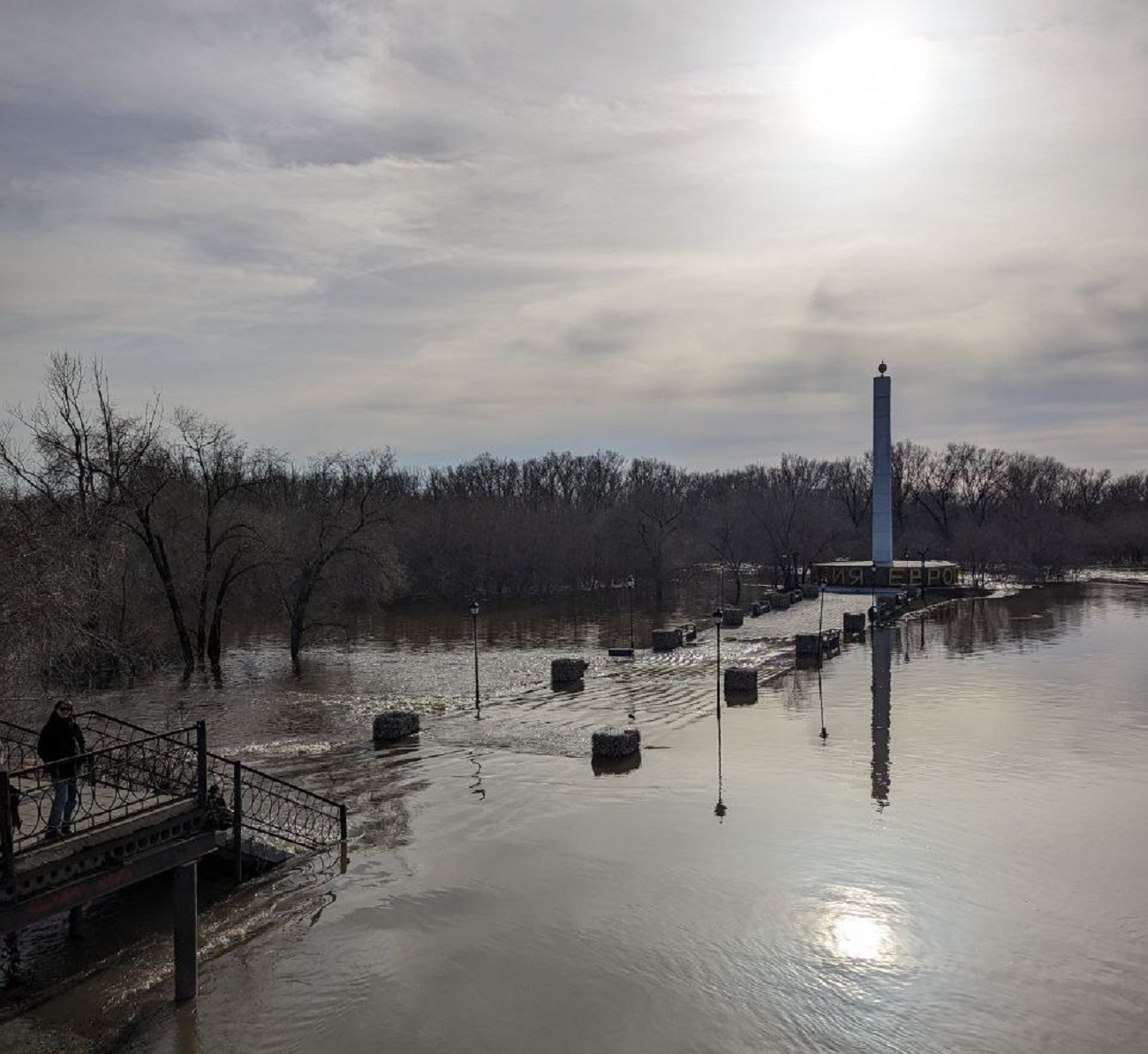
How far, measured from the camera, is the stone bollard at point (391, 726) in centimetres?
2297

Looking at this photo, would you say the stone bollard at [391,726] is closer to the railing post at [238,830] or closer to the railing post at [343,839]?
the railing post at [343,839]

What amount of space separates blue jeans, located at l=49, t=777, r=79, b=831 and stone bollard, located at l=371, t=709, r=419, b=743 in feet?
38.5

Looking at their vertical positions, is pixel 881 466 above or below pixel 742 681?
above

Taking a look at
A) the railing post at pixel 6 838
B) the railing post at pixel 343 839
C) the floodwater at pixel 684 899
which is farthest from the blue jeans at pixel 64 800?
the railing post at pixel 343 839

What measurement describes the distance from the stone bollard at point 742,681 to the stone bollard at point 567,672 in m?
5.34

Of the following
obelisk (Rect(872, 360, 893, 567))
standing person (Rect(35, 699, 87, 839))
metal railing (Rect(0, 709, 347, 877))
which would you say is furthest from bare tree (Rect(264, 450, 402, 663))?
A: obelisk (Rect(872, 360, 893, 567))

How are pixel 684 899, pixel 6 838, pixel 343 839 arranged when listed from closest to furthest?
pixel 6 838 → pixel 684 899 → pixel 343 839

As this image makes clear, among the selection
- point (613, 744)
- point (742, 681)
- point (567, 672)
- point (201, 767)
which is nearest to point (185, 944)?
point (201, 767)

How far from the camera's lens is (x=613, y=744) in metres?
20.7

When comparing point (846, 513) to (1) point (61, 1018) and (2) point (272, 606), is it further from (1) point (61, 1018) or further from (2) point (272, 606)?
(1) point (61, 1018)

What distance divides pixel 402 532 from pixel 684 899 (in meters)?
62.9

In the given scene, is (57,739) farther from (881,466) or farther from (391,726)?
(881,466)

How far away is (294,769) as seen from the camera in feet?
67.5

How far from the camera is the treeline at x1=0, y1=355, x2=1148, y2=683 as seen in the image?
27500 millimetres
